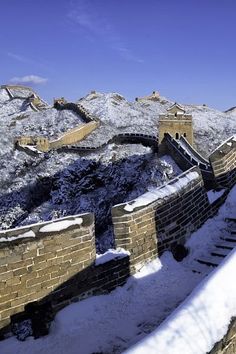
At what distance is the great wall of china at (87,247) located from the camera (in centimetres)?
582

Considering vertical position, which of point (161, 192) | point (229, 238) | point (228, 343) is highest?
point (161, 192)

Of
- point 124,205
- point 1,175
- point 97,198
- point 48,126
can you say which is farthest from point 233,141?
point 48,126

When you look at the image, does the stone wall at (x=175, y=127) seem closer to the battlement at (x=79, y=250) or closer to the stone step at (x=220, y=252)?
the battlement at (x=79, y=250)

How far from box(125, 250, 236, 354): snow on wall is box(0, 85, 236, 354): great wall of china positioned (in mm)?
190

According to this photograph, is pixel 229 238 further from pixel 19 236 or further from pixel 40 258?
pixel 19 236

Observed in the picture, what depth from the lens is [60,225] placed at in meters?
6.33

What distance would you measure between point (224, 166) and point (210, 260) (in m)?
2.99

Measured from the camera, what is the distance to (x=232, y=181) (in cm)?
1023

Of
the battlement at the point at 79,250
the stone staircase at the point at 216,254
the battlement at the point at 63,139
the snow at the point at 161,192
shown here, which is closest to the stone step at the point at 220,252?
the stone staircase at the point at 216,254

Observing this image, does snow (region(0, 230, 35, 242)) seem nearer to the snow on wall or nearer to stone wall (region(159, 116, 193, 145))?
the snow on wall

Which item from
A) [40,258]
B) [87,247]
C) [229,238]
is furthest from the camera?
[229,238]

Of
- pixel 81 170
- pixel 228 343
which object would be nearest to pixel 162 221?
pixel 228 343

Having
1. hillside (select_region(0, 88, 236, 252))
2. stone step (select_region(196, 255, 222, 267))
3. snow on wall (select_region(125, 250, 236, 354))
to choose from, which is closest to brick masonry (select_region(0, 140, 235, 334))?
stone step (select_region(196, 255, 222, 267))

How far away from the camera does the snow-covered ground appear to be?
12.0ft
